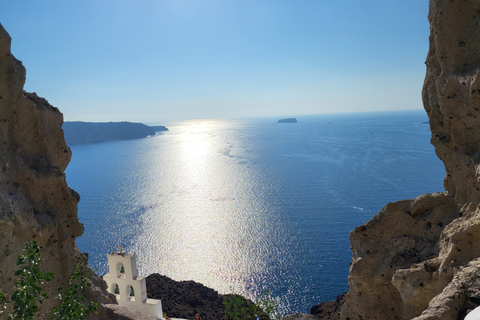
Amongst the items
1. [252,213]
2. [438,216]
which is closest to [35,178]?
[438,216]

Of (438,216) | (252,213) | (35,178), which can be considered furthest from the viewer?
(252,213)

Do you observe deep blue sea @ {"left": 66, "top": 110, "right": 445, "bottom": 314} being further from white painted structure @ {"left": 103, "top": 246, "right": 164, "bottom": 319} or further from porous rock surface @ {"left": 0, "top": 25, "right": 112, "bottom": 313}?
porous rock surface @ {"left": 0, "top": 25, "right": 112, "bottom": 313}

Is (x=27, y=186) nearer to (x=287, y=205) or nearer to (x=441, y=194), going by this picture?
(x=441, y=194)

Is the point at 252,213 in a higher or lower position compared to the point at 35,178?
lower

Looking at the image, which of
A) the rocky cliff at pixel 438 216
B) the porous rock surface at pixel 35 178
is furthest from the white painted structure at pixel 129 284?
the rocky cliff at pixel 438 216

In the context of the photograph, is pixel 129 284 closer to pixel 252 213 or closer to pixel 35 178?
pixel 35 178

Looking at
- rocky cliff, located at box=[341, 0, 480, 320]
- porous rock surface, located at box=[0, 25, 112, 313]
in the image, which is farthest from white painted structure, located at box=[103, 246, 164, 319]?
rocky cliff, located at box=[341, 0, 480, 320]

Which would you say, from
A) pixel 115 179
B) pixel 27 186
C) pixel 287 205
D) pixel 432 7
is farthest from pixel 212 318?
pixel 115 179
